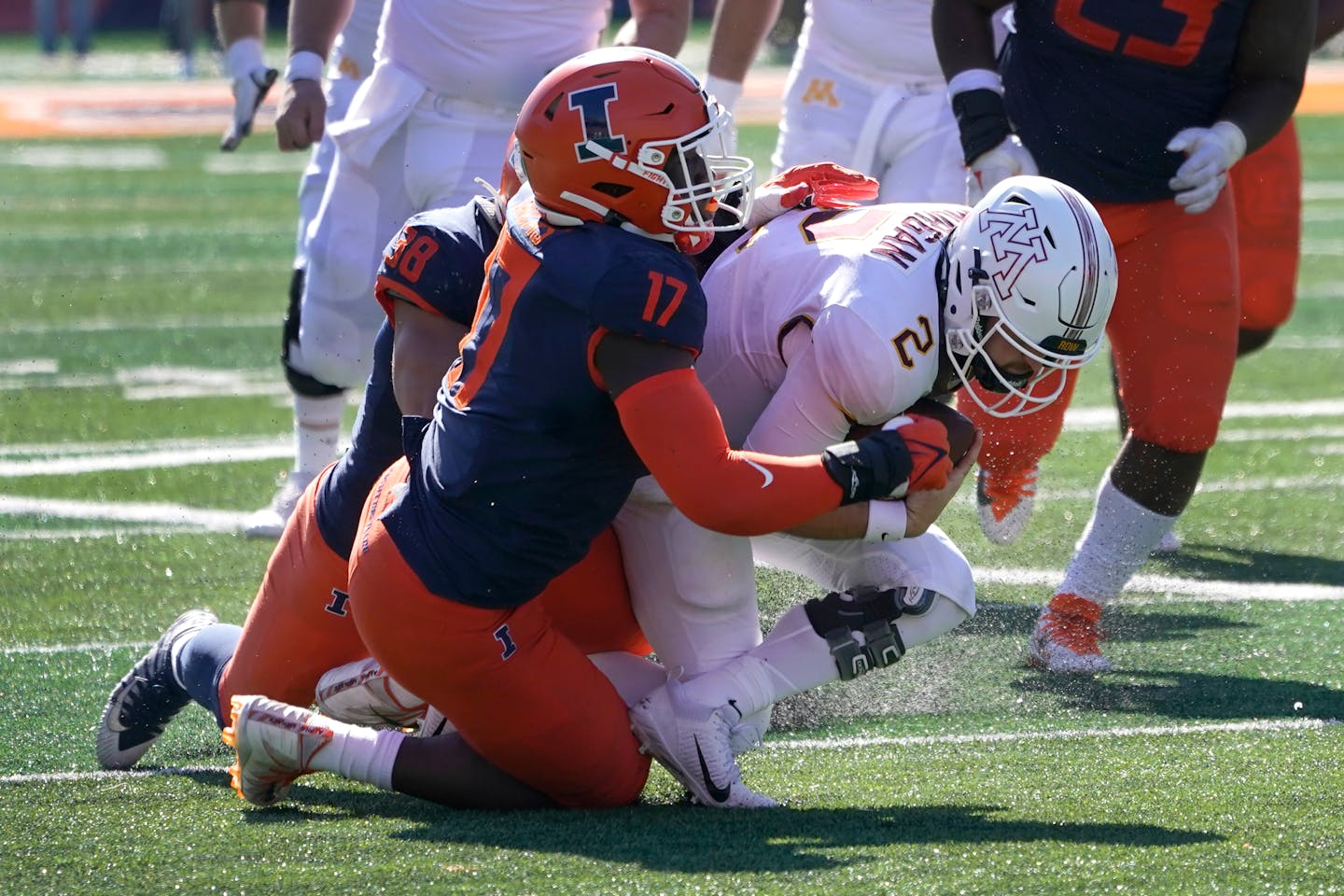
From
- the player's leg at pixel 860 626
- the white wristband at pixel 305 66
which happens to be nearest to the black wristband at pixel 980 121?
the player's leg at pixel 860 626

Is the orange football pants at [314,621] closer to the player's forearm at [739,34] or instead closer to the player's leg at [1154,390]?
the player's leg at [1154,390]

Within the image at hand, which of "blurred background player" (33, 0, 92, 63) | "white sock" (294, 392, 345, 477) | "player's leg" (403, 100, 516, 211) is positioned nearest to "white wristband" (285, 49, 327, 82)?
"player's leg" (403, 100, 516, 211)

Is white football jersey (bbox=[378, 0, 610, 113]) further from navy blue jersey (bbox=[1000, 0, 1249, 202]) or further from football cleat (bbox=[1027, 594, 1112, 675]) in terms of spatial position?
football cleat (bbox=[1027, 594, 1112, 675])

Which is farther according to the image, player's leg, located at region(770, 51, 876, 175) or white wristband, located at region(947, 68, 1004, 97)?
player's leg, located at region(770, 51, 876, 175)

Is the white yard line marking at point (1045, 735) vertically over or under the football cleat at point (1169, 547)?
over

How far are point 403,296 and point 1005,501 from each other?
192cm

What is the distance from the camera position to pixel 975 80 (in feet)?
14.9

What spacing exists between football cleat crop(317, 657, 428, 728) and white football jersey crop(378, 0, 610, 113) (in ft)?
5.91

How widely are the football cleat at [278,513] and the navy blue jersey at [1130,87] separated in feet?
7.59

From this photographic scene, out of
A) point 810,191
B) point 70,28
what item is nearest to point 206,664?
point 810,191

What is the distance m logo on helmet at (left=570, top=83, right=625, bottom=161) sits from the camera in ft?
10.4

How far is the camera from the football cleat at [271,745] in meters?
3.27

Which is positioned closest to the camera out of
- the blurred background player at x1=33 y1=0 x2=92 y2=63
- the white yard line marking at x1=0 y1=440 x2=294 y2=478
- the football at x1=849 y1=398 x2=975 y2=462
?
the football at x1=849 y1=398 x2=975 y2=462

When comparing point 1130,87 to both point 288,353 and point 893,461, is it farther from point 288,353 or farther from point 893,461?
point 288,353
